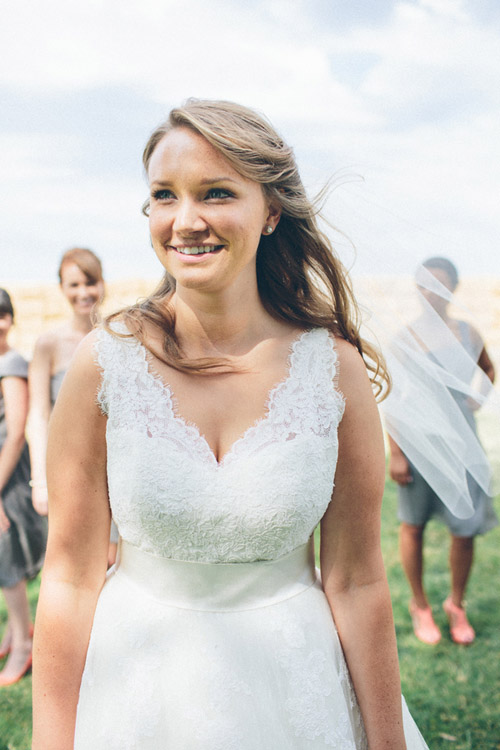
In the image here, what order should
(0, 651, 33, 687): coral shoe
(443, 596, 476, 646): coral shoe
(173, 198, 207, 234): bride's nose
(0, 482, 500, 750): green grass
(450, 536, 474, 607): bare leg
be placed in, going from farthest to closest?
(450, 536, 474, 607): bare leg < (443, 596, 476, 646): coral shoe < (0, 651, 33, 687): coral shoe < (0, 482, 500, 750): green grass < (173, 198, 207, 234): bride's nose

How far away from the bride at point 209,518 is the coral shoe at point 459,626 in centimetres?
308

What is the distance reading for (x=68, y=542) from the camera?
1864 mm

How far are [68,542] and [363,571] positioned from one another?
793 millimetres

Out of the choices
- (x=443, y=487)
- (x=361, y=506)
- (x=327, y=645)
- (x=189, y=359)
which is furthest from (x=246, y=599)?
(x=443, y=487)

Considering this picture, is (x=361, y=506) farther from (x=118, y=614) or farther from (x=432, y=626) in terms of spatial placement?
(x=432, y=626)

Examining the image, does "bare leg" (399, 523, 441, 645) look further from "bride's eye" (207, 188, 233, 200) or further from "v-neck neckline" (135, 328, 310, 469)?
"bride's eye" (207, 188, 233, 200)

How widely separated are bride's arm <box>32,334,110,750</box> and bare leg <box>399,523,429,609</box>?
352 cm

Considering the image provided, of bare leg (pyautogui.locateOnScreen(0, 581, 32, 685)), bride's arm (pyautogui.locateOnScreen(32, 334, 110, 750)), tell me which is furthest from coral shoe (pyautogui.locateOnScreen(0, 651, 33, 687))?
bride's arm (pyautogui.locateOnScreen(32, 334, 110, 750))

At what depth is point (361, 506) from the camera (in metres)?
2.02

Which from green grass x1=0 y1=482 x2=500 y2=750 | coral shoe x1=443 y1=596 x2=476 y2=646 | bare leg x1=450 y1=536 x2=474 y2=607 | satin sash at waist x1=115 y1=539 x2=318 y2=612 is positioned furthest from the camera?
bare leg x1=450 y1=536 x2=474 y2=607

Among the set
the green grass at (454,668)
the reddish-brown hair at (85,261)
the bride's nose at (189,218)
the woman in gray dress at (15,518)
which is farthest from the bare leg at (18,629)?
the bride's nose at (189,218)

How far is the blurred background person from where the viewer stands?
4.55m

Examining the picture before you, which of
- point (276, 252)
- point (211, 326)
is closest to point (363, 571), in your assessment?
point (211, 326)

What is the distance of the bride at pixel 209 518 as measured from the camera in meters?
1.82
